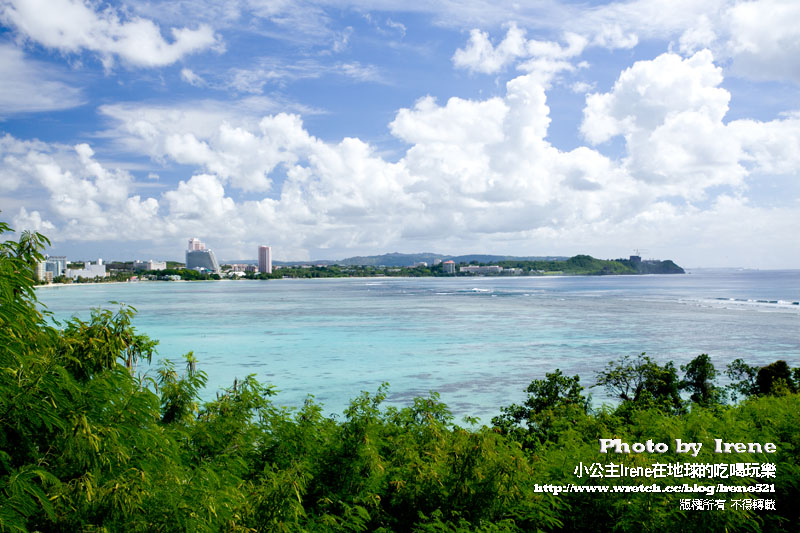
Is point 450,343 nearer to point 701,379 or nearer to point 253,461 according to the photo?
point 701,379

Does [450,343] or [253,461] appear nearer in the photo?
[253,461]

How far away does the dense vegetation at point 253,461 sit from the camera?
4137 millimetres

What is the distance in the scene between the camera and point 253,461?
A: 7664mm

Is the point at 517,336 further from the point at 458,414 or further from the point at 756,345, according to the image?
the point at 458,414

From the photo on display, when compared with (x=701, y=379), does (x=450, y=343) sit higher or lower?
lower

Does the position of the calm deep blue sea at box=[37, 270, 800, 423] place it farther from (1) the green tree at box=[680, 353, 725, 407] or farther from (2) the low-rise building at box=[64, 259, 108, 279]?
(2) the low-rise building at box=[64, 259, 108, 279]

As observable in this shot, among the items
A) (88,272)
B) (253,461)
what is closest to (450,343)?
(253,461)

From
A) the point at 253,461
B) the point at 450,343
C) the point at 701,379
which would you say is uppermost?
the point at 253,461

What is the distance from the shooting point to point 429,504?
20.9 ft

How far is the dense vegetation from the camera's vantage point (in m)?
4.14

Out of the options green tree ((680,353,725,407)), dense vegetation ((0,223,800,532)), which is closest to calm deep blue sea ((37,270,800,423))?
green tree ((680,353,725,407))

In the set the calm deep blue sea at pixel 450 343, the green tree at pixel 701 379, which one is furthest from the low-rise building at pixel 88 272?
the green tree at pixel 701 379

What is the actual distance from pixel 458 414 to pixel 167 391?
15.7m

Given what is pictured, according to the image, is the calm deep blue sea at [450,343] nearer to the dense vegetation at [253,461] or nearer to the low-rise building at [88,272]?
the dense vegetation at [253,461]
